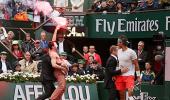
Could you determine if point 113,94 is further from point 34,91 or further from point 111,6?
point 111,6

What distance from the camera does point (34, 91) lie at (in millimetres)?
19672

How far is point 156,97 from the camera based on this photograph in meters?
18.2

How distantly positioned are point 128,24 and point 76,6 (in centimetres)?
271

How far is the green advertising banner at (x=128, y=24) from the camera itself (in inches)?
960

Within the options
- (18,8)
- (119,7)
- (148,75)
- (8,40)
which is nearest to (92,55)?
(148,75)

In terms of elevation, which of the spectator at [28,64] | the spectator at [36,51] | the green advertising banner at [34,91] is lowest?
the green advertising banner at [34,91]

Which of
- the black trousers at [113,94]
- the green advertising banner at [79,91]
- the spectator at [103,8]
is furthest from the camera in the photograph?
the spectator at [103,8]

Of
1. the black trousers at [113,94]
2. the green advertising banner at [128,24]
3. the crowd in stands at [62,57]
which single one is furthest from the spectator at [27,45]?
the black trousers at [113,94]

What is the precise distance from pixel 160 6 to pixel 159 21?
544mm

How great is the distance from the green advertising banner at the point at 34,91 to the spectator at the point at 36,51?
79.6 inches

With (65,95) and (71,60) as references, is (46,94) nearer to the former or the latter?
(65,95)

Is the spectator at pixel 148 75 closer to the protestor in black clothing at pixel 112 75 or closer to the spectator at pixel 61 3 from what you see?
the protestor in black clothing at pixel 112 75

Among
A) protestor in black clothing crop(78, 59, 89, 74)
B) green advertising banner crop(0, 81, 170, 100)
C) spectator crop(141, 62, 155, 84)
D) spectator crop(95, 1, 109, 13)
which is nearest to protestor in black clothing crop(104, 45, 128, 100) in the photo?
green advertising banner crop(0, 81, 170, 100)

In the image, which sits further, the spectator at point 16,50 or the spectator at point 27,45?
the spectator at point 27,45
